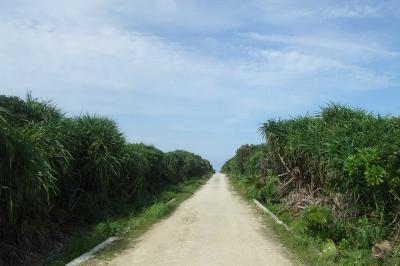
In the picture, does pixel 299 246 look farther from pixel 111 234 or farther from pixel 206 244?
pixel 111 234

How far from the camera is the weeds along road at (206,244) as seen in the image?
377 inches

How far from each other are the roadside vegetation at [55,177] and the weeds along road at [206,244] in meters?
1.58

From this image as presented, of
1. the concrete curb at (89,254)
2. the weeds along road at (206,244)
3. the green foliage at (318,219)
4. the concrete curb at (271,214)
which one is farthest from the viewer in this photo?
the concrete curb at (271,214)

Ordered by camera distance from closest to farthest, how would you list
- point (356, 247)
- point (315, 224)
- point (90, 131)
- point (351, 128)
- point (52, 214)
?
point (356, 247), point (315, 224), point (52, 214), point (351, 128), point (90, 131)

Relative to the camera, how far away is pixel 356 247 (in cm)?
1038

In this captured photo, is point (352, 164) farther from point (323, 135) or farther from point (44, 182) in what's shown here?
point (44, 182)

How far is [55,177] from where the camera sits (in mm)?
12789

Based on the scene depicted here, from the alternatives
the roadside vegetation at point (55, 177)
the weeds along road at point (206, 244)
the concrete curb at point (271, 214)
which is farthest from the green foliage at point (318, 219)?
the roadside vegetation at point (55, 177)

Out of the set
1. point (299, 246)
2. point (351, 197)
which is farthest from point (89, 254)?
point (351, 197)

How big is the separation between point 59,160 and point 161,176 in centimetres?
1890

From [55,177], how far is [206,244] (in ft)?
14.9

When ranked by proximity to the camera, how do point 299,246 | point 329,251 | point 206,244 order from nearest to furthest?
point 329,251 → point 299,246 → point 206,244

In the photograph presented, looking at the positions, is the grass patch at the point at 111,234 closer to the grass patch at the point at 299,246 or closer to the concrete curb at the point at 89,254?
the concrete curb at the point at 89,254

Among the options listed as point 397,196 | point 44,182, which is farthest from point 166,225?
point 397,196
